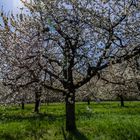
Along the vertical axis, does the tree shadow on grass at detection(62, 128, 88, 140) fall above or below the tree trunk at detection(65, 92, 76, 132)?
below

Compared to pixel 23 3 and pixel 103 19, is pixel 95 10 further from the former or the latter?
pixel 23 3

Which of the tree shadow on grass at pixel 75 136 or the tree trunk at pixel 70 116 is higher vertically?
the tree trunk at pixel 70 116

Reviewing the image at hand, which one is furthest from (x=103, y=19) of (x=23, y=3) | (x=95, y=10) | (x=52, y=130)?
(x=52, y=130)

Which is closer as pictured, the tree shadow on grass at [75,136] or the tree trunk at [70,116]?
the tree shadow on grass at [75,136]

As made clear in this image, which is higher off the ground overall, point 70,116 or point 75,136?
point 70,116

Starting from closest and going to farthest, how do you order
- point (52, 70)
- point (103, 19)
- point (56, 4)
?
point (103, 19) < point (56, 4) < point (52, 70)

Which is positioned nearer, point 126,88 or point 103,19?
point 103,19

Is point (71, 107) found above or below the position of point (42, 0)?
Answer: below

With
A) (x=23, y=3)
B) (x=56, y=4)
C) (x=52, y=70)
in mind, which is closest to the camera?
(x=56, y=4)

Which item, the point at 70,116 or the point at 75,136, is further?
the point at 70,116

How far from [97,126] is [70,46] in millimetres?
4719

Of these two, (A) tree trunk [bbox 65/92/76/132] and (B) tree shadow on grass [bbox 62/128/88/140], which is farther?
(A) tree trunk [bbox 65/92/76/132]

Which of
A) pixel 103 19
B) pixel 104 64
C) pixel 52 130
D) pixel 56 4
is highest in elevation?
pixel 56 4

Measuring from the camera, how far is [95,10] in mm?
14602
